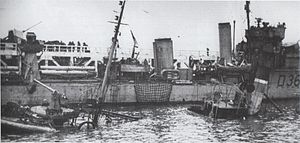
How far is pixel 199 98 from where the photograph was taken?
115 feet

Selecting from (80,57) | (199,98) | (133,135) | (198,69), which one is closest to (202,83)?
(199,98)

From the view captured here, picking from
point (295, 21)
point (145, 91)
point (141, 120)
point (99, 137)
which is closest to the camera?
point (99, 137)

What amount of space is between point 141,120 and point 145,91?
32.5 ft

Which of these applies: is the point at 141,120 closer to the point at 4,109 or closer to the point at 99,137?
the point at 99,137

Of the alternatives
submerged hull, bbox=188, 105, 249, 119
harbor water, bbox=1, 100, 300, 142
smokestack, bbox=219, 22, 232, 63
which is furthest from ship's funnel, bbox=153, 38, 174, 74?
submerged hull, bbox=188, 105, 249, 119

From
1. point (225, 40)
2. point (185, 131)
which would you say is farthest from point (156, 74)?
point (185, 131)

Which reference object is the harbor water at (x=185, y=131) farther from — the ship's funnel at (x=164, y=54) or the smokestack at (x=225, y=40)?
the smokestack at (x=225, y=40)

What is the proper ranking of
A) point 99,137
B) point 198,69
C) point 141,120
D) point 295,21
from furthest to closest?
point 198,69
point 141,120
point 295,21
point 99,137

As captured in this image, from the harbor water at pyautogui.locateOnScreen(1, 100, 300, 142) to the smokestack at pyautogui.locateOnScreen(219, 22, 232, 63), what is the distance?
631 inches

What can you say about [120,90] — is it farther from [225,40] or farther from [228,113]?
[225,40]

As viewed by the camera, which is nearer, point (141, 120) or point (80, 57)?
point (141, 120)

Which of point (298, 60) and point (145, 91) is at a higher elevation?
point (298, 60)

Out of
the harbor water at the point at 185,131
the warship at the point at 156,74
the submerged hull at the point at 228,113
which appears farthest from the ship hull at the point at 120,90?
the harbor water at the point at 185,131

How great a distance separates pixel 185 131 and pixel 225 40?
2399 centimetres
